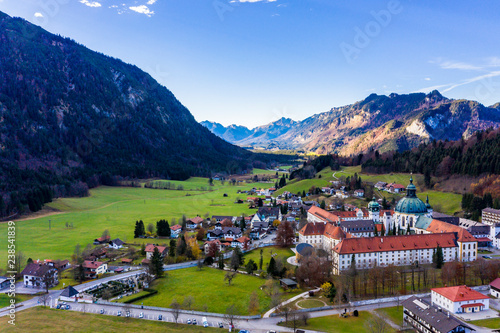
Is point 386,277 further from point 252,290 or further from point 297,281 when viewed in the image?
point 252,290

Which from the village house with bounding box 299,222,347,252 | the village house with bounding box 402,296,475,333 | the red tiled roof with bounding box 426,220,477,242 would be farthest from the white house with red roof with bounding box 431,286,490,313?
the village house with bounding box 299,222,347,252

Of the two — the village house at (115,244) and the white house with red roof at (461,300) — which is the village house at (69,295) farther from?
the white house with red roof at (461,300)

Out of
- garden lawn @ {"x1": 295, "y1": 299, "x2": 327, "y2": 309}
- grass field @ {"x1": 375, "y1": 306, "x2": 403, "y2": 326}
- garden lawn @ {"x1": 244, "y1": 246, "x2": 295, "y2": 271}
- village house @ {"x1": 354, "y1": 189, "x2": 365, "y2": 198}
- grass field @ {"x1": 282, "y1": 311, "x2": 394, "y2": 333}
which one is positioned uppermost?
village house @ {"x1": 354, "y1": 189, "x2": 365, "y2": 198}

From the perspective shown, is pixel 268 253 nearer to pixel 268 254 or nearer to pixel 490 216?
pixel 268 254

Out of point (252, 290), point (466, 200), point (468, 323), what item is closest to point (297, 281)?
point (252, 290)

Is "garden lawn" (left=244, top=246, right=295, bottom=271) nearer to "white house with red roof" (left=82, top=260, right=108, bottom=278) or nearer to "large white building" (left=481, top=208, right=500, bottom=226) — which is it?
"white house with red roof" (left=82, top=260, right=108, bottom=278)

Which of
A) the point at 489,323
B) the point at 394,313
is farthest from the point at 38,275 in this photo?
the point at 489,323

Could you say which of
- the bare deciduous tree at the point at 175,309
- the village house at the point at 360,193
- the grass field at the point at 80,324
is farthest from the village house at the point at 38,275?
the village house at the point at 360,193

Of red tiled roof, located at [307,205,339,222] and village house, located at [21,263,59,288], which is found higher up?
red tiled roof, located at [307,205,339,222]
